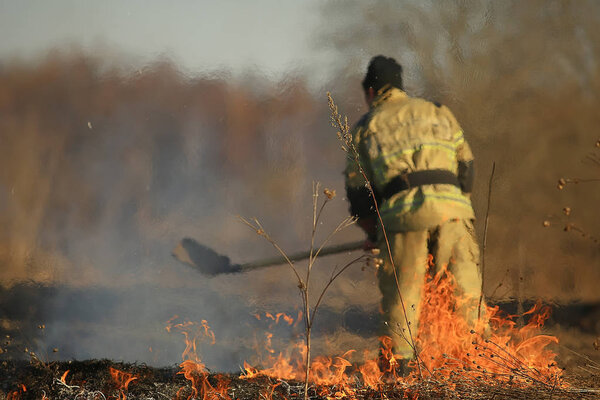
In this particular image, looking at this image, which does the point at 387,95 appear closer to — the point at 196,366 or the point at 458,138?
the point at 458,138

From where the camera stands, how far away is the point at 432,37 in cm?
623

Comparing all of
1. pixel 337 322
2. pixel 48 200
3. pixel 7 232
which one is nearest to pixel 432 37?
pixel 337 322

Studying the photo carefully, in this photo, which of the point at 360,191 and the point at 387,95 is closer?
the point at 360,191

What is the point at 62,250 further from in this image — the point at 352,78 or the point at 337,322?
the point at 352,78

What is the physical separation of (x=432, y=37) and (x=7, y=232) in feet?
14.7

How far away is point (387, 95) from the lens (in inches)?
198

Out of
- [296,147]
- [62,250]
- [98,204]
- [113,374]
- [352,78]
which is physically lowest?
[113,374]

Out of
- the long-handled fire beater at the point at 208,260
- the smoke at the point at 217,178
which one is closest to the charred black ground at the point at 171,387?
the smoke at the point at 217,178

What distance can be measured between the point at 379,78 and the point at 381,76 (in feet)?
0.09

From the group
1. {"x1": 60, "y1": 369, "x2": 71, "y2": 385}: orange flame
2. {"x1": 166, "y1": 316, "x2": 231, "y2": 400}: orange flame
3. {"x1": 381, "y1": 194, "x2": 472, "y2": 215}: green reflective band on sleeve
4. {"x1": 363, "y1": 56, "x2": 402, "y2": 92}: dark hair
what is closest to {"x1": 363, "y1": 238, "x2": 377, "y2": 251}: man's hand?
{"x1": 381, "y1": 194, "x2": 472, "y2": 215}: green reflective band on sleeve

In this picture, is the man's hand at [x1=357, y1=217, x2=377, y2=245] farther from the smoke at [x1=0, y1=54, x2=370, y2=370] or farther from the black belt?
the smoke at [x1=0, y1=54, x2=370, y2=370]

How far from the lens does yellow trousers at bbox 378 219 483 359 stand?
4.66 meters

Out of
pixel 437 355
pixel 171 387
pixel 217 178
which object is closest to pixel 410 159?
pixel 437 355

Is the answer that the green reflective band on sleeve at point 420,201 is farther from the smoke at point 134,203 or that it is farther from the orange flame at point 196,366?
the smoke at point 134,203
